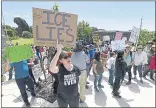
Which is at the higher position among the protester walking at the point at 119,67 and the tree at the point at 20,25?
the tree at the point at 20,25

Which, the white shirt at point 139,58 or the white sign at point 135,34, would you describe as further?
the white sign at point 135,34

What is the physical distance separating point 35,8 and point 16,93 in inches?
138

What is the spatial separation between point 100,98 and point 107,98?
0.18 metres

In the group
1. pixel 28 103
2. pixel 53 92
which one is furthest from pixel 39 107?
pixel 53 92

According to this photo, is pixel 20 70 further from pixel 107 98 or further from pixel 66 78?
pixel 107 98

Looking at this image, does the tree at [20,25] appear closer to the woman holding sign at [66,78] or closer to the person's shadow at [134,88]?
the person's shadow at [134,88]

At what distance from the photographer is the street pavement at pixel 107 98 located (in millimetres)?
5277

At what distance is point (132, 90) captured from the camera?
648cm

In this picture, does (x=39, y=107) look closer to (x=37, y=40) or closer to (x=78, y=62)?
(x=78, y=62)

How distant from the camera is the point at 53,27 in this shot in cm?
375

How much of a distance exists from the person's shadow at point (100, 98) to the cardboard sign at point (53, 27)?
2.11m

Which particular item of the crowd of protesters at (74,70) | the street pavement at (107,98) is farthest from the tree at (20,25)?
the street pavement at (107,98)

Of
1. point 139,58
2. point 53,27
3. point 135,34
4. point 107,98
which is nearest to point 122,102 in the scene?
point 107,98

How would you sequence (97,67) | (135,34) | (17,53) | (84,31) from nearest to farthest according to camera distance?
(17,53)
(97,67)
(135,34)
(84,31)
